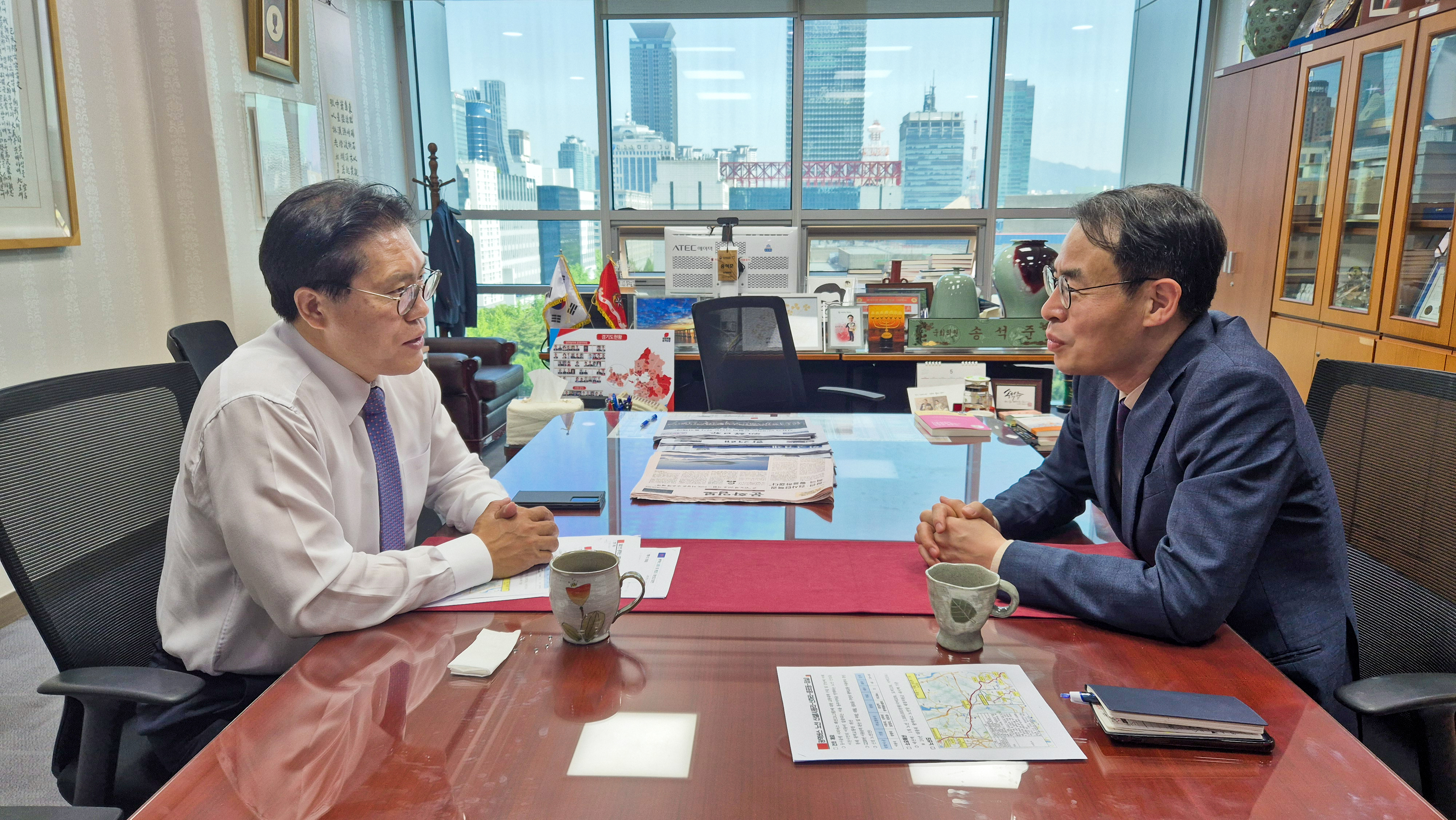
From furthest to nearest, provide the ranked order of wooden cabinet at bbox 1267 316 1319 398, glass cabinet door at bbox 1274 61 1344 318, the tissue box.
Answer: wooden cabinet at bbox 1267 316 1319 398, glass cabinet door at bbox 1274 61 1344 318, the tissue box

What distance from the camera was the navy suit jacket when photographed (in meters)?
1.04

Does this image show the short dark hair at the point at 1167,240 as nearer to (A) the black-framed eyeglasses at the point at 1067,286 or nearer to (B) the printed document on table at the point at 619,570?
(A) the black-framed eyeglasses at the point at 1067,286

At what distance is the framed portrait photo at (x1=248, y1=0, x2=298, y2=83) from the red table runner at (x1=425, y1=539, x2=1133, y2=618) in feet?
11.6

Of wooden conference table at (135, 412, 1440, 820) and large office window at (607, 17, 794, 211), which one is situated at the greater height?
large office window at (607, 17, 794, 211)

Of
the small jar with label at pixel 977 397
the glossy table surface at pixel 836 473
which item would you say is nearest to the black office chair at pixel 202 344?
the glossy table surface at pixel 836 473

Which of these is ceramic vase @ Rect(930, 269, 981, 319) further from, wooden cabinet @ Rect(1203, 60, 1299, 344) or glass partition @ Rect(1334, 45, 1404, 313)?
glass partition @ Rect(1334, 45, 1404, 313)

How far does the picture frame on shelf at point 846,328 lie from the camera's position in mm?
3479

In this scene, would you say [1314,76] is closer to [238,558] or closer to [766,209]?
[766,209]

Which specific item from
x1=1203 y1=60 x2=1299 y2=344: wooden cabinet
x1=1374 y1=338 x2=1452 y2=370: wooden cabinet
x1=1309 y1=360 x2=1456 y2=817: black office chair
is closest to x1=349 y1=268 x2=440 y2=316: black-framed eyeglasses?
x1=1309 y1=360 x2=1456 y2=817: black office chair

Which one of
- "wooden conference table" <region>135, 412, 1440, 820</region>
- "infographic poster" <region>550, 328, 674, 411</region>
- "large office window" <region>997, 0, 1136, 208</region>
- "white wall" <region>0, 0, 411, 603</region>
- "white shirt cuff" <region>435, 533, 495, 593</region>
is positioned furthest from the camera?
"large office window" <region>997, 0, 1136, 208</region>

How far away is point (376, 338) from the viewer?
1294 mm

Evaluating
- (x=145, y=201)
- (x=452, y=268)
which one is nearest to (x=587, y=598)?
(x=145, y=201)

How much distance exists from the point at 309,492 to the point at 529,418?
1334 millimetres

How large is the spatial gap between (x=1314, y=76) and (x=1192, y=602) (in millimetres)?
3720
